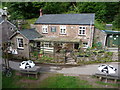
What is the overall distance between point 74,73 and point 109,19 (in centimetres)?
2465

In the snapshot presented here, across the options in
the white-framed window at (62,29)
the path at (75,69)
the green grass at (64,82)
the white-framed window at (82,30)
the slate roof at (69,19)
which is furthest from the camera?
the white-framed window at (62,29)

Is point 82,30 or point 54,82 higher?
point 82,30

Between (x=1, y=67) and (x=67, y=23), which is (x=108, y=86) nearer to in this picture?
(x=67, y=23)

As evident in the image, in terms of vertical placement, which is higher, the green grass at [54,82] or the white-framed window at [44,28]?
the white-framed window at [44,28]

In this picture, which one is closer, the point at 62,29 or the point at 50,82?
the point at 50,82

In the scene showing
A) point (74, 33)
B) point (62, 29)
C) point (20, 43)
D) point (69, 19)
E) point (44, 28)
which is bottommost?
point (20, 43)

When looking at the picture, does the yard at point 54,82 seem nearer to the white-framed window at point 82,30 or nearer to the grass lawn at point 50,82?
the grass lawn at point 50,82

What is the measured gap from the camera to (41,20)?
73.2ft

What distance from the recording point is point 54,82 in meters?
12.5

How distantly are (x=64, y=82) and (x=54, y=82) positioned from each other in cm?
112

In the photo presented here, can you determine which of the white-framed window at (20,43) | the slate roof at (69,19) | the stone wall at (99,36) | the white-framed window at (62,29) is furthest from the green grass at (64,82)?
the slate roof at (69,19)

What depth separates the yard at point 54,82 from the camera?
11.8 meters

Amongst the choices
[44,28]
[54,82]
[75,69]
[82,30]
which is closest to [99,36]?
[82,30]

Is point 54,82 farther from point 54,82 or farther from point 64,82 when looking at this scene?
point 64,82
